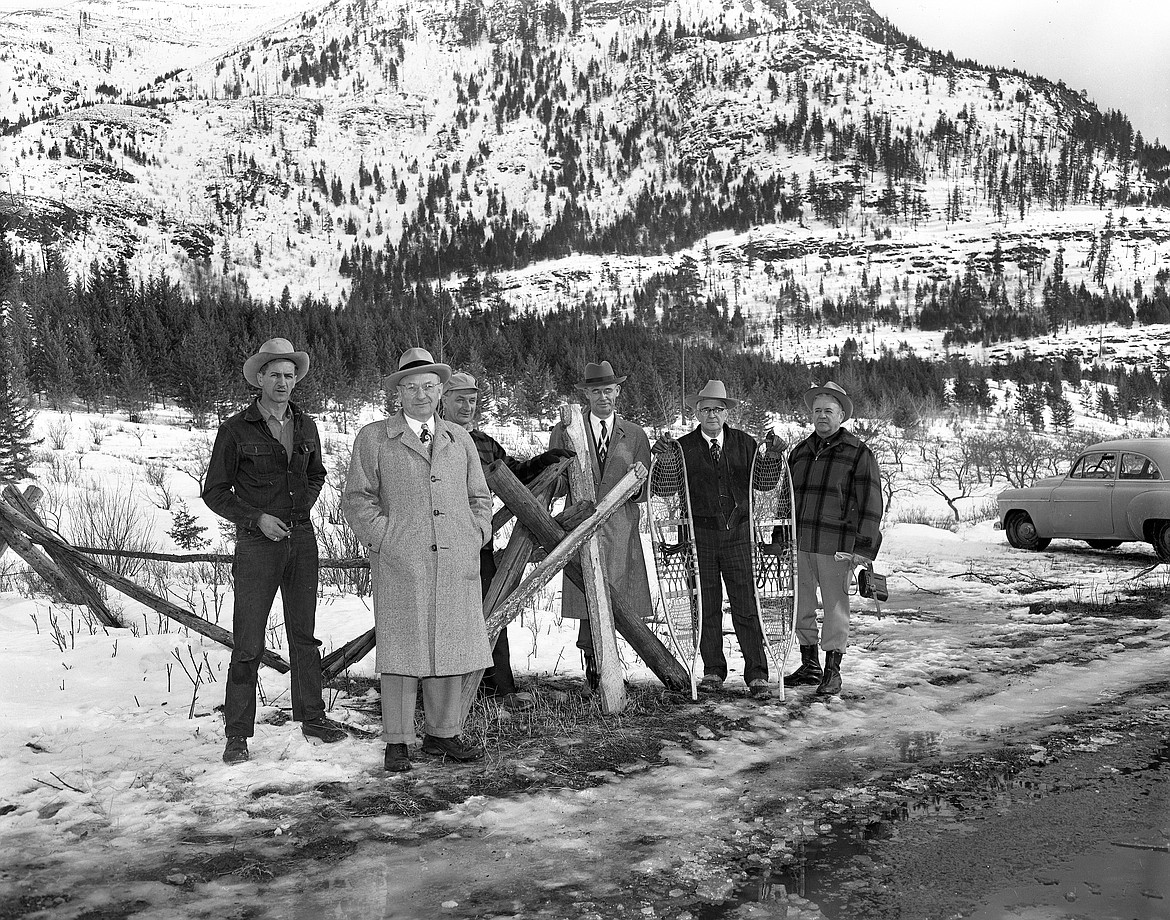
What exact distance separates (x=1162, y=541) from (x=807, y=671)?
792 cm

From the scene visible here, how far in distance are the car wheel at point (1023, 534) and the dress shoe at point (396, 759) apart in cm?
1179

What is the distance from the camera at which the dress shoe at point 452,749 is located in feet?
14.6

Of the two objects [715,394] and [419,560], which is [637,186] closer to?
[715,394]

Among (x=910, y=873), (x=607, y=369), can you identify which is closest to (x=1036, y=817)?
(x=910, y=873)

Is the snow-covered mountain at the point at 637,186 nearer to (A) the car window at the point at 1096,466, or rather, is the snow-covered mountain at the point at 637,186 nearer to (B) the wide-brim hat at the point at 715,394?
(A) the car window at the point at 1096,466

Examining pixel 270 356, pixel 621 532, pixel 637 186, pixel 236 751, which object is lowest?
pixel 236 751

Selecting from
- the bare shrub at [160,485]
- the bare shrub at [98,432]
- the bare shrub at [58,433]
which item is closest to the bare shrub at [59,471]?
the bare shrub at [160,485]

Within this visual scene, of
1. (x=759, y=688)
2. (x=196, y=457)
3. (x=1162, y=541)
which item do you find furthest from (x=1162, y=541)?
(x=196, y=457)

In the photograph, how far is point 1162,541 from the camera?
38.3ft

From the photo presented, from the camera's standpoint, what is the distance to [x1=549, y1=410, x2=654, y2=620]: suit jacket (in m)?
5.78

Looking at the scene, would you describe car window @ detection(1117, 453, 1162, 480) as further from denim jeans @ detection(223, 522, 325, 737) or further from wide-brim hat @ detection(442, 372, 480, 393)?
denim jeans @ detection(223, 522, 325, 737)

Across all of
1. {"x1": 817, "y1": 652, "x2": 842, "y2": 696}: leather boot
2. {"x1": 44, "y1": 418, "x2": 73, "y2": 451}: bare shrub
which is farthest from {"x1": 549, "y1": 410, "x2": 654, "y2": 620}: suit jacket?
{"x1": 44, "y1": 418, "x2": 73, "y2": 451}: bare shrub

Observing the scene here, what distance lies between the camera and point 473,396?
5750mm

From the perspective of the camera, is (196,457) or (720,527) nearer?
(720,527)
